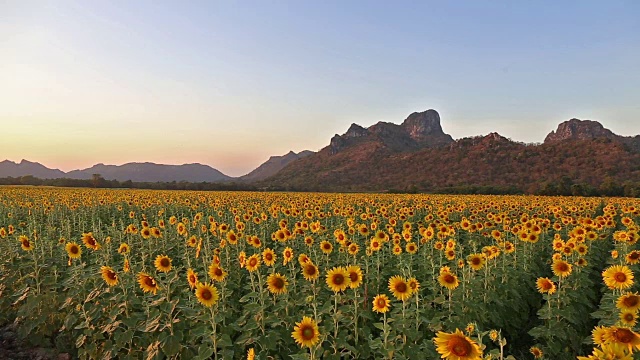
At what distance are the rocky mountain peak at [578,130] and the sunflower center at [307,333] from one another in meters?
164

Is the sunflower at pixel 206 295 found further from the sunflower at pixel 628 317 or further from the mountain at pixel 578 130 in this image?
the mountain at pixel 578 130

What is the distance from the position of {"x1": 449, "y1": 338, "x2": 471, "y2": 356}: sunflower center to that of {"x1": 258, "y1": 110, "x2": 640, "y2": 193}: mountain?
158ft

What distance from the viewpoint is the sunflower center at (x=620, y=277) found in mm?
4996

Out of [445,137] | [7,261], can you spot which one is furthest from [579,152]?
[445,137]

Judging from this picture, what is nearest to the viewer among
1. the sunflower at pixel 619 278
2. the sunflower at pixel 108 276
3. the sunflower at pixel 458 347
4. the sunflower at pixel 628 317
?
the sunflower at pixel 458 347

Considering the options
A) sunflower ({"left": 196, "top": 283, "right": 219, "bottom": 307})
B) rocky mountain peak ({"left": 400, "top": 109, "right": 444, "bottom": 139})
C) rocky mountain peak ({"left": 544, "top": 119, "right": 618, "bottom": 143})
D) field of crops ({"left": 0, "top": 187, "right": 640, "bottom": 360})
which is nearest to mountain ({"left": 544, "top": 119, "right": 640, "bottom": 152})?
rocky mountain peak ({"left": 544, "top": 119, "right": 618, "bottom": 143})

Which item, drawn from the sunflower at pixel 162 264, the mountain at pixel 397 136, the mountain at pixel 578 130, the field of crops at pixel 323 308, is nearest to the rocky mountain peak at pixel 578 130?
the mountain at pixel 578 130

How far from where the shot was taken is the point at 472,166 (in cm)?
8294

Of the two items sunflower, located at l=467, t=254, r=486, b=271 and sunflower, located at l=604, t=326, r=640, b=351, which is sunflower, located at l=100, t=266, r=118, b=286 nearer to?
sunflower, located at l=467, t=254, r=486, b=271

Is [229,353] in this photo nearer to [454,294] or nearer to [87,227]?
[454,294]

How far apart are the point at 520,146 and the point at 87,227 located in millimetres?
89092

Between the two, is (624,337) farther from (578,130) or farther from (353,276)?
(578,130)

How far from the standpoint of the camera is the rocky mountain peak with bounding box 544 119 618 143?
477 feet

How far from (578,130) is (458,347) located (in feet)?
584
